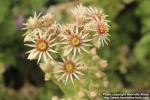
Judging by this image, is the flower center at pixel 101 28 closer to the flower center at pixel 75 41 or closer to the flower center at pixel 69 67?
the flower center at pixel 75 41

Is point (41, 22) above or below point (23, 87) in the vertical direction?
above

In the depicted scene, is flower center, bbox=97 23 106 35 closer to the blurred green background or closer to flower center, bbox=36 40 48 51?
flower center, bbox=36 40 48 51

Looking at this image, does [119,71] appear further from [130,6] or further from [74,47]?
[74,47]

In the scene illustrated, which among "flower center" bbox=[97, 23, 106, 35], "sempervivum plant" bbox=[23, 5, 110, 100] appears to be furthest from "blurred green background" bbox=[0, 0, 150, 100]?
"flower center" bbox=[97, 23, 106, 35]

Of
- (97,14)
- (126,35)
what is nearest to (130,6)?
(126,35)

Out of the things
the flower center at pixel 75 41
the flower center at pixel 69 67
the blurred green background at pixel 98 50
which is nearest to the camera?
the flower center at pixel 75 41

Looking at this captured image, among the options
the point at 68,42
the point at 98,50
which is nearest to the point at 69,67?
the point at 68,42

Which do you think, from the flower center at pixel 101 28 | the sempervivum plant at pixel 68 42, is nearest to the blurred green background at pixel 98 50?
the sempervivum plant at pixel 68 42
